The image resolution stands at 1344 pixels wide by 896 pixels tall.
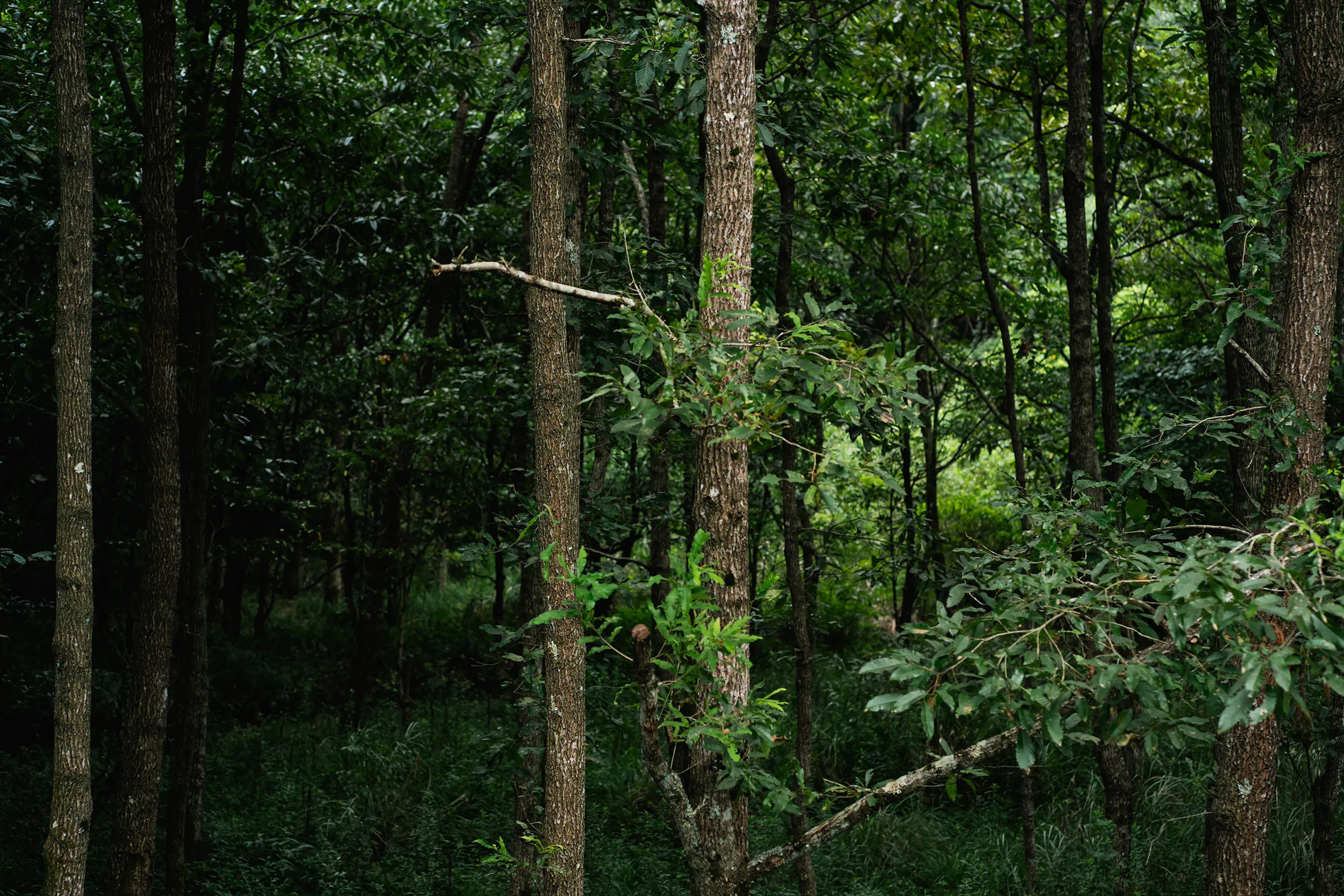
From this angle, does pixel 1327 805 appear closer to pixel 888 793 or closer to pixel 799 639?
pixel 799 639

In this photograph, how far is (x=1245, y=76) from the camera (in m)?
7.88

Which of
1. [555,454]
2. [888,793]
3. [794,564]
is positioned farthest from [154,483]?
[888,793]

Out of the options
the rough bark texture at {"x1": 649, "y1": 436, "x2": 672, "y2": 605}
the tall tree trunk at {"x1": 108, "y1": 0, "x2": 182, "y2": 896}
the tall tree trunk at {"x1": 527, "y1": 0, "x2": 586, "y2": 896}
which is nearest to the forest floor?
the rough bark texture at {"x1": 649, "y1": 436, "x2": 672, "y2": 605}

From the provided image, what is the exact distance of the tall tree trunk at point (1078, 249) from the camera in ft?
20.4

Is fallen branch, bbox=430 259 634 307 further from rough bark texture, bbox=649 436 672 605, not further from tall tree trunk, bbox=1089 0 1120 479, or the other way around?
tall tree trunk, bbox=1089 0 1120 479

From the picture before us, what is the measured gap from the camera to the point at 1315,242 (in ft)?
13.8

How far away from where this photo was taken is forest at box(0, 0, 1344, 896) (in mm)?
3266

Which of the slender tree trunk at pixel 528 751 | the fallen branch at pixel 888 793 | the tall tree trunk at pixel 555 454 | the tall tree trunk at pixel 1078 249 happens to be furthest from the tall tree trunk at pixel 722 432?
the tall tree trunk at pixel 1078 249

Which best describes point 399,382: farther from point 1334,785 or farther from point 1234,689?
point 1234,689

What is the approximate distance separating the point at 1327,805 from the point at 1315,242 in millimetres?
3717

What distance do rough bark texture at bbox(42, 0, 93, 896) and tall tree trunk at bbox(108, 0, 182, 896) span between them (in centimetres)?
115

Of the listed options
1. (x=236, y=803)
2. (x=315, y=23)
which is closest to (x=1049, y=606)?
(x=315, y=23)

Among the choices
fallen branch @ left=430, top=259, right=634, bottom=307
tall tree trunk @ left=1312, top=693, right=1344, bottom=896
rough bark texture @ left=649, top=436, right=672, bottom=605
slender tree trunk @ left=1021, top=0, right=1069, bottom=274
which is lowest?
tall tree trunk @ left=1312, top=693, right=1344, bottom=896

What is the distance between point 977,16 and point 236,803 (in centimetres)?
928
